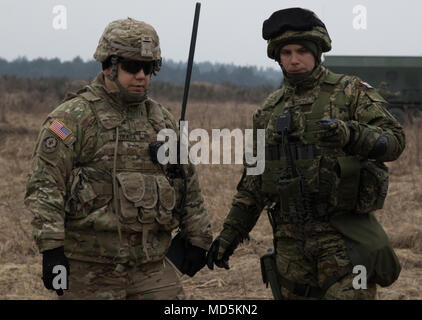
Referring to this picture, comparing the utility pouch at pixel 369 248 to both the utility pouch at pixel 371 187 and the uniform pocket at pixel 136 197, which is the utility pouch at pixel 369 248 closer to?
the utility pouch at pixel 371 187

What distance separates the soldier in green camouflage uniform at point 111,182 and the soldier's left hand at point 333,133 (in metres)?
0.92

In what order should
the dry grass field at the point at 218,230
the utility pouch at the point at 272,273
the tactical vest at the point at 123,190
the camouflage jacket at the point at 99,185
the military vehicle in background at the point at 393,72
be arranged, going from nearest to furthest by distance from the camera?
1. the camouflage jacket at the point at 99,185
2. the tactical vest at the point at 123,190
3. the utility pouch at the point at 272,273
4. the dry grass field at the point at 218,230
5. the military vehicle in background at the point at 393,72

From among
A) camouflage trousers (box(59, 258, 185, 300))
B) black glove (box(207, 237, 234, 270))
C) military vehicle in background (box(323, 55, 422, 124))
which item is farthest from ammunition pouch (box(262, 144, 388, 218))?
military vehicle in background (box(323, 55, 422, 124))

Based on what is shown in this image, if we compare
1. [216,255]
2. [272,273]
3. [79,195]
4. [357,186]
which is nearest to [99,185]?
[79,195]

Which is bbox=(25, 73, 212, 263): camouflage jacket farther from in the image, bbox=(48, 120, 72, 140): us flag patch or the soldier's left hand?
the soldier's left hand

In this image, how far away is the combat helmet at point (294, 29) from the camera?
10.8 feet

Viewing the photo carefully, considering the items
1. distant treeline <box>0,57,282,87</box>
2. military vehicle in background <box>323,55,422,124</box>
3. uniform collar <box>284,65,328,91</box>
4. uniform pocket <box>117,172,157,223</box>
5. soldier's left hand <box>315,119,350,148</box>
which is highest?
distant treeline <box>0,57,282,87</box>

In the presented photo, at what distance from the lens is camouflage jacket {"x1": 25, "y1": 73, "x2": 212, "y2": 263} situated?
304 cm

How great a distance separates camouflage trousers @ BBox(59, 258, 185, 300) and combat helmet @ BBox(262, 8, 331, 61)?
4.76 ft

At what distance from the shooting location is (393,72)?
864 inches

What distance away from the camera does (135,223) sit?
10.5 feet

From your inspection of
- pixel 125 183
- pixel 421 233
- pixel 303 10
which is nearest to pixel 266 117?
pixel 303 10
